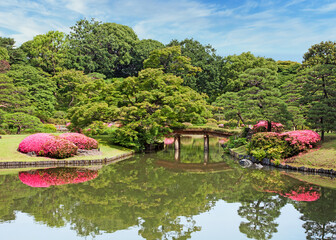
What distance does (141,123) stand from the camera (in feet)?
71.3

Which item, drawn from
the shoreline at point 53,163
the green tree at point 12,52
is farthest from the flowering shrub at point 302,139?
the green tree at point 12,52

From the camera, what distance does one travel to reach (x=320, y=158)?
1568cm

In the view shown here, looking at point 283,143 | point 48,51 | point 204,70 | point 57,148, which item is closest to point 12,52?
point 48,51

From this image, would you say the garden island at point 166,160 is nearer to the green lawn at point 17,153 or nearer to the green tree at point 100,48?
the green lawn at point 17,153

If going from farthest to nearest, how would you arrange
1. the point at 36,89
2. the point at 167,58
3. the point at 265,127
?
the point at 36,89
the point at 167,58
the point at 265,127

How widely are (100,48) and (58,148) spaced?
36.9 meters

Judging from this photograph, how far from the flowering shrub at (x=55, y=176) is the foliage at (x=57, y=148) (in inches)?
72.4

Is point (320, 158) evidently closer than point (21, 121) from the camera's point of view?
Yes

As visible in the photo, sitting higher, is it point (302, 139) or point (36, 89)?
point (36, 89)

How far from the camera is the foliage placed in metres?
17.3

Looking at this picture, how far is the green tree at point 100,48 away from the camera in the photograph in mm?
47406

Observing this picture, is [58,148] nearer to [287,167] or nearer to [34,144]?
[34,144]

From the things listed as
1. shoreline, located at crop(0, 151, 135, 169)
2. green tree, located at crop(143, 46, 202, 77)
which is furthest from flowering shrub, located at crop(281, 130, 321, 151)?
green tree, located at crop(143, 46, 202, 77)

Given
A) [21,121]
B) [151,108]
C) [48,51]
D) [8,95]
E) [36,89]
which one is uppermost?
[48,51]
